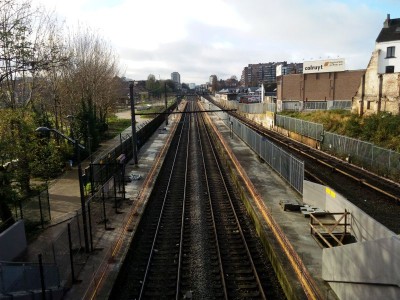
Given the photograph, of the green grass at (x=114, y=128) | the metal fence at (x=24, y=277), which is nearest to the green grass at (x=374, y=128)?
the metal fence at (x=24, y=277)

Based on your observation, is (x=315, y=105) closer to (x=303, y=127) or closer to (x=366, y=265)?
(x=303, y=127)

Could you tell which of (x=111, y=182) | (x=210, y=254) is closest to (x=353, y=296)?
(x=210, y=254)

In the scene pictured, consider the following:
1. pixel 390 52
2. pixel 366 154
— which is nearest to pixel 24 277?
pixel 366 154

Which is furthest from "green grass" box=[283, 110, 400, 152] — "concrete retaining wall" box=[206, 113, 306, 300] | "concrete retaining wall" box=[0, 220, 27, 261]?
"concrete retaining wall" box=[0, 220, 27, 261]

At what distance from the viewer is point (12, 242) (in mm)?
13148

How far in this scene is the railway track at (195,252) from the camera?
37.5 ft

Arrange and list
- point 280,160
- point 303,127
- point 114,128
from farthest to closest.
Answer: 1. point 114,128
2. point 303,127
3. point 280,160

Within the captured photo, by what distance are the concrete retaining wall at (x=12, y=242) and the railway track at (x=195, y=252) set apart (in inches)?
166

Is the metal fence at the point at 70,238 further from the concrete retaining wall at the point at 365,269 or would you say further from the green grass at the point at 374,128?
the green grass at the point at 374,128

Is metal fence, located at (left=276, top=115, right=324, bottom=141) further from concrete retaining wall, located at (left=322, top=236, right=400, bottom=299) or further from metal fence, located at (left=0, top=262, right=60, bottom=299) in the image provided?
metal fence, located at (left=0, top=262, right=60, bottom=299)

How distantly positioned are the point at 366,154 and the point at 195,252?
16808mm

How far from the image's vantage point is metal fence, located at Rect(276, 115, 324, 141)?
34.6 meters

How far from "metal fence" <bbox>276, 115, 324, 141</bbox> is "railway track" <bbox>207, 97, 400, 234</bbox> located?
370 cm

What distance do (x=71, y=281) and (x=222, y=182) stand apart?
14.9m
